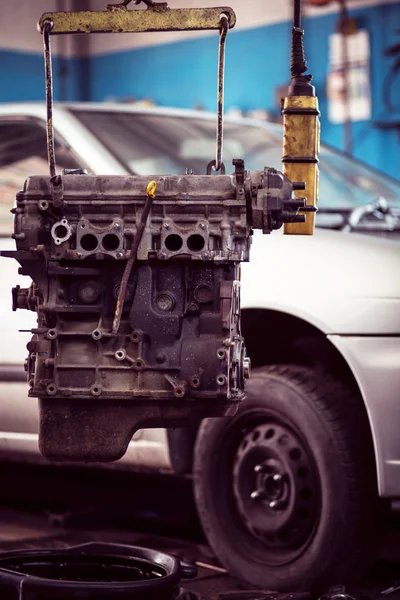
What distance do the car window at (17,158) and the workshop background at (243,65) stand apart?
6497mm

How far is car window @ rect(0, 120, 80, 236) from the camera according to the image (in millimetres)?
4414

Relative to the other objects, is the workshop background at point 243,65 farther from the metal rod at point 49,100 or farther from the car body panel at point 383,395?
the metal rod at point 49,100

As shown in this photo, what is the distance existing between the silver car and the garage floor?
19 cm

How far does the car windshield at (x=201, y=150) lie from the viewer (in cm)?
432

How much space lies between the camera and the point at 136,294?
2533 mm

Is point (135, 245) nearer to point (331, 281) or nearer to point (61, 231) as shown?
point (61, 231)

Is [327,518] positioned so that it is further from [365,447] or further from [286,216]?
[286,216]

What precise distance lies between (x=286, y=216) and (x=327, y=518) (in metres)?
1.40

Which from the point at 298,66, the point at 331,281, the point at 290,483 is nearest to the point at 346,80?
the point at 331,281

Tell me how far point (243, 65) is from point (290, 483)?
29.0 ft

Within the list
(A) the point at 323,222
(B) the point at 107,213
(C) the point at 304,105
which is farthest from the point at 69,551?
(A) the point at 323,222

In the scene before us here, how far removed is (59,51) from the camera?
13.9 meters

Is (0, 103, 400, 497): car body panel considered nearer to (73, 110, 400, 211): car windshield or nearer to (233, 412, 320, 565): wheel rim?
(233, 412, 320, 565): wheel rim

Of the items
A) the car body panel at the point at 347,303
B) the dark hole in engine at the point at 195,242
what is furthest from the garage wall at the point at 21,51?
the dark hole in engine at the point at 195,242
